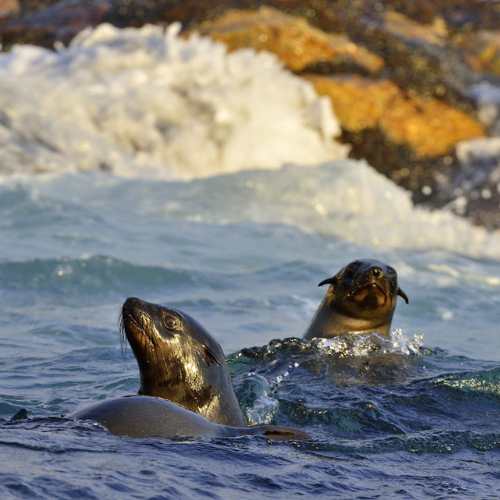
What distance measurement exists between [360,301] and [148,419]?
372cm

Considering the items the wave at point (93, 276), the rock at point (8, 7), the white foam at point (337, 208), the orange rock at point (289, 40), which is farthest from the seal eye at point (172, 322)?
the rock at point (8, 7)

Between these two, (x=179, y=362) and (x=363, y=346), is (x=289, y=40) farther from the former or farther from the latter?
(x=179, y=362)

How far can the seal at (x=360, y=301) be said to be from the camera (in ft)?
28.7

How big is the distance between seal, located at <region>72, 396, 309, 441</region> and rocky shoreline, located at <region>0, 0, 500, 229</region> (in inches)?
480

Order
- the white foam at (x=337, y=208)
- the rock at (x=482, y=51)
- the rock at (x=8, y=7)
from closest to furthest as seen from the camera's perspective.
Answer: the white foam at (x=337, y=208) < the rock at (x=482, y=51) < the rock at (x=8, y=7)

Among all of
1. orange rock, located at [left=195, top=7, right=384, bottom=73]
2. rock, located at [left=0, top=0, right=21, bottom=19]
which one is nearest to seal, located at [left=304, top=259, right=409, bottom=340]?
orange rock, located at [left=195, top=7, right=384, bottom=73]

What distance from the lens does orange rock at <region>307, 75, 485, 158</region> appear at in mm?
18578

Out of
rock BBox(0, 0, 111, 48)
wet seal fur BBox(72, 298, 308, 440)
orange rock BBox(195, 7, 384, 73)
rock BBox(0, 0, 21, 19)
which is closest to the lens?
wet seal fur BBox(72, 298, 308, 440)

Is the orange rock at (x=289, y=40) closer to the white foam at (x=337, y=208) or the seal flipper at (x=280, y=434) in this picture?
the white foam at (x=337, y=208)

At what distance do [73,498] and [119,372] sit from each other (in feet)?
11.9

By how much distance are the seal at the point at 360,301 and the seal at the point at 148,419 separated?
332 cm

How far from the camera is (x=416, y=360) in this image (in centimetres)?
841

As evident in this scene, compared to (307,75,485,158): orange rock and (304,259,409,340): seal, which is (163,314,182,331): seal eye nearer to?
(304,259,409,340): seal

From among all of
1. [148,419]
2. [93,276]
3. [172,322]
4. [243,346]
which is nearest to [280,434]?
[148,419]
